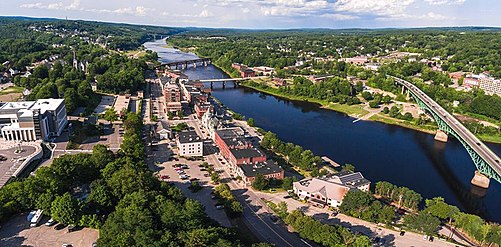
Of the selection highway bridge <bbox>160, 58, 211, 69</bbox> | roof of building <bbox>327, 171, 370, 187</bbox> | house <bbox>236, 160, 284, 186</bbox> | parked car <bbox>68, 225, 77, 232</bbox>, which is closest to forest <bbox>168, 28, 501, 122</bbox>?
highway bridge <bbox>160, 58, 211, 69</bbox>

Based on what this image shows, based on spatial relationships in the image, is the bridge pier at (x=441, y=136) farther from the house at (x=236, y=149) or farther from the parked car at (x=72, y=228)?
the parked car at (x=72, y=228)

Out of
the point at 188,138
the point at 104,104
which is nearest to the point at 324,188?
the point at 188,138

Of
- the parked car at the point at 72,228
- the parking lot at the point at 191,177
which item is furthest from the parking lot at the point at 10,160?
the parking lot at the point at 191,177

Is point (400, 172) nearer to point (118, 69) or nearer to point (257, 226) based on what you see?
point (257, 226)

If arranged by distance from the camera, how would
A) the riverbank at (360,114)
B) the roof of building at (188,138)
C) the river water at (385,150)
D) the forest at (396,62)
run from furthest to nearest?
the forest at (396,62)
the riverbank at (360,114)
the roof of building at (188,138)
the river water at (385,150)

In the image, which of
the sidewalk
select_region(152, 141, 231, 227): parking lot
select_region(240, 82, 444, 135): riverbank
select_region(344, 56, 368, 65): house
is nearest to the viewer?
the sidewalk

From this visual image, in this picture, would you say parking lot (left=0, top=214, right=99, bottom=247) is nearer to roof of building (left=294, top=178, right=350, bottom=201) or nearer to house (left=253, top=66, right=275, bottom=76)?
roof of building (left=294, top=178, right=350, bottom=201)

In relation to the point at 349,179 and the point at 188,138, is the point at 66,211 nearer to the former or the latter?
the point at 188,138
